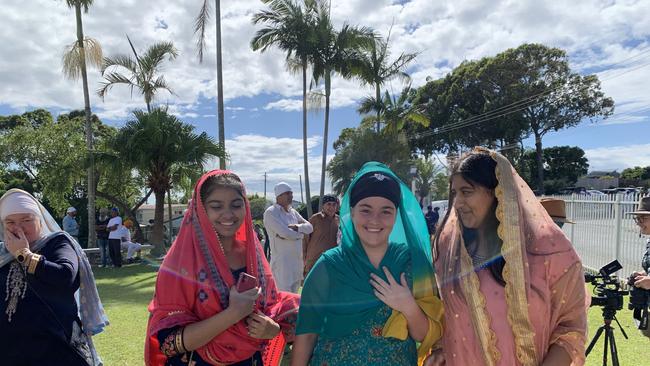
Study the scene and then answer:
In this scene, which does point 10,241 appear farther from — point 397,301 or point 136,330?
point 136,330

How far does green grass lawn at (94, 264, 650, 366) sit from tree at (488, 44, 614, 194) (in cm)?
2414

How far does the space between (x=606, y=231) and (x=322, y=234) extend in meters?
6.17

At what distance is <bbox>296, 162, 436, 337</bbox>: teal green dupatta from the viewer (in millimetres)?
1837

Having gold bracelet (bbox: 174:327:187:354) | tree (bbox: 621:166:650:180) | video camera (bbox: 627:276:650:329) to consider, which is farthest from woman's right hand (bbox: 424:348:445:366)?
tree (bbox: 621:166:650:180)

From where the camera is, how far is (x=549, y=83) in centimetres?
2778

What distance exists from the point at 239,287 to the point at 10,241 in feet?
4.12

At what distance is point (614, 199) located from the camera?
27.5 ft

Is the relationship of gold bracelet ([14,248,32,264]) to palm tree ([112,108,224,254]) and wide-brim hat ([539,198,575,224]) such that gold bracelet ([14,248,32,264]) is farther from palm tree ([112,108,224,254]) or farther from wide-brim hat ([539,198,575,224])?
palm tree ([112,108,224,254])

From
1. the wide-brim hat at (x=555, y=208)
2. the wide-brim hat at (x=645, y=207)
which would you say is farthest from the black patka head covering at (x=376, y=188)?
the wide-brim hat at (x=555, y=208)

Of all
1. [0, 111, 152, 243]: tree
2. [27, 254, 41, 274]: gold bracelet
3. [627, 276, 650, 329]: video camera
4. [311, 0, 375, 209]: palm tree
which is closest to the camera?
[27, 254, 41, 274]: gold bracelet

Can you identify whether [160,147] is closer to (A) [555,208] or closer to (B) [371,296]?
(A) [555,208]

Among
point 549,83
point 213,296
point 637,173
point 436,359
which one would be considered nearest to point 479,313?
point 436,359

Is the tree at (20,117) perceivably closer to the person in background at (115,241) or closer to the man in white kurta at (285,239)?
the person in background at (115,241)

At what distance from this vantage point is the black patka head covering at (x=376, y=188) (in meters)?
1.88
